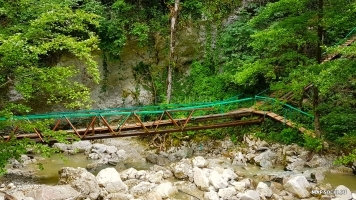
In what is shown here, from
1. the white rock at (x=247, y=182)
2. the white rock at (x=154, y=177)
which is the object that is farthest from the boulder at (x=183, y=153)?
the white rock at (x=247, y=182)

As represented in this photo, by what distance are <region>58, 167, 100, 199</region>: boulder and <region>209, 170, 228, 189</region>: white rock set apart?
3033 millimetres

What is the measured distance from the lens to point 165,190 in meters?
8.72

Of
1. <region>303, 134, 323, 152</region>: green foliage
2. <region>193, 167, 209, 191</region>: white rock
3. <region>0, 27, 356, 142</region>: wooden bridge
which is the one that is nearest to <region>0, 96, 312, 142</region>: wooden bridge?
<region>0, 27, 356, 142</region>: wooden bridge

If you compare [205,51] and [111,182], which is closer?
[111,182]

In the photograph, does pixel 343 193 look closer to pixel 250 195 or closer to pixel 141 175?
pixel 250 195

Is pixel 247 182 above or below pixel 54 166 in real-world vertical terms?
above

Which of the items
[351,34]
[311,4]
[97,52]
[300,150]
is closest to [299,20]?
[311,4]

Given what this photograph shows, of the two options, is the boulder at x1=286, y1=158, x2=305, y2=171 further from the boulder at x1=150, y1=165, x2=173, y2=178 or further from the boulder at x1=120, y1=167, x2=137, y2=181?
the boulder at x1=120, y1=167, x2=137, y2=181

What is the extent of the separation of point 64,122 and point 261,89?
9.24 metres

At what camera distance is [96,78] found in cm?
787

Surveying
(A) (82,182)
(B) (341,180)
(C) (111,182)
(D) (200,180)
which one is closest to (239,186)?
(D) (200,180)

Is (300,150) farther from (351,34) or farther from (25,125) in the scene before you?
(25,125)

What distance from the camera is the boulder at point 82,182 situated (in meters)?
8.54

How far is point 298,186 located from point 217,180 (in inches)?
81.4
